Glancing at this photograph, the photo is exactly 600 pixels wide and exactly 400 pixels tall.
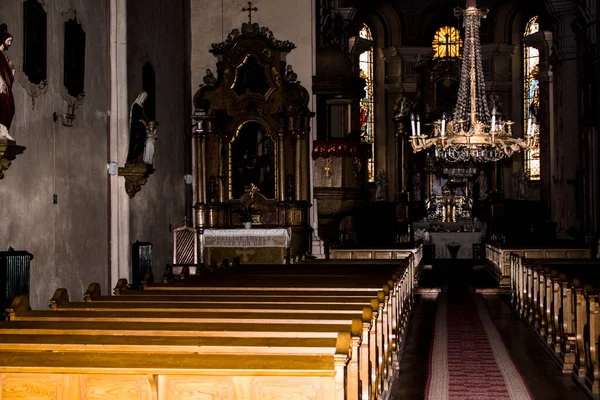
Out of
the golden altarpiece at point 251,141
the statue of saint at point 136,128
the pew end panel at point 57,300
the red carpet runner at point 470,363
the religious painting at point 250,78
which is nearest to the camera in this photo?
the pew end panel at point 57,300

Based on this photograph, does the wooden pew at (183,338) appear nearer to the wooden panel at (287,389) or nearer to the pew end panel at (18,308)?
the wooden panel at (287,389)

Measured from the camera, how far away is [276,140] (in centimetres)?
1491

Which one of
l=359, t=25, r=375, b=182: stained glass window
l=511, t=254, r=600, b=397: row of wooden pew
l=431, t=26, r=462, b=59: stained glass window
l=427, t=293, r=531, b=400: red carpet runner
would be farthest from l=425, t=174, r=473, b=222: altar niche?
l=427, t=293, r=531, b=400: red carpet runner

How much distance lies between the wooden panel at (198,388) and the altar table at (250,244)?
9.75m

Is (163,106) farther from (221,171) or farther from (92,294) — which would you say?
(92,294)

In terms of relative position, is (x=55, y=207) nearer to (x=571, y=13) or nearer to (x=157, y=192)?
(x=157, y=192)

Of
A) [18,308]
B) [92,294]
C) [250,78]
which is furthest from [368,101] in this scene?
[18,308]

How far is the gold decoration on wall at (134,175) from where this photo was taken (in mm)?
10945

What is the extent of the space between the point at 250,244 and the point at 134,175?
10.0 feet

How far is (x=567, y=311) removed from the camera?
757 centimetres

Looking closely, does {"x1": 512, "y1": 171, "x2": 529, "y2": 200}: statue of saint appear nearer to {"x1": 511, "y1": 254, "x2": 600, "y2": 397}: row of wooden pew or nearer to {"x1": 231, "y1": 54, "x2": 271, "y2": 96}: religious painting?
{"x1": 231, "y1": 54, "x2": 271, "y2": 96}: religious painting

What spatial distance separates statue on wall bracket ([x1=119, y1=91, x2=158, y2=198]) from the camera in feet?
35.9

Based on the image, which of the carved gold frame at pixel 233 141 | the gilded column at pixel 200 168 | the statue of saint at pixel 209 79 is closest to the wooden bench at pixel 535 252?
the carved gold frame at pixel 233 141

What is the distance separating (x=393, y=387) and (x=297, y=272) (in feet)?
11.5
